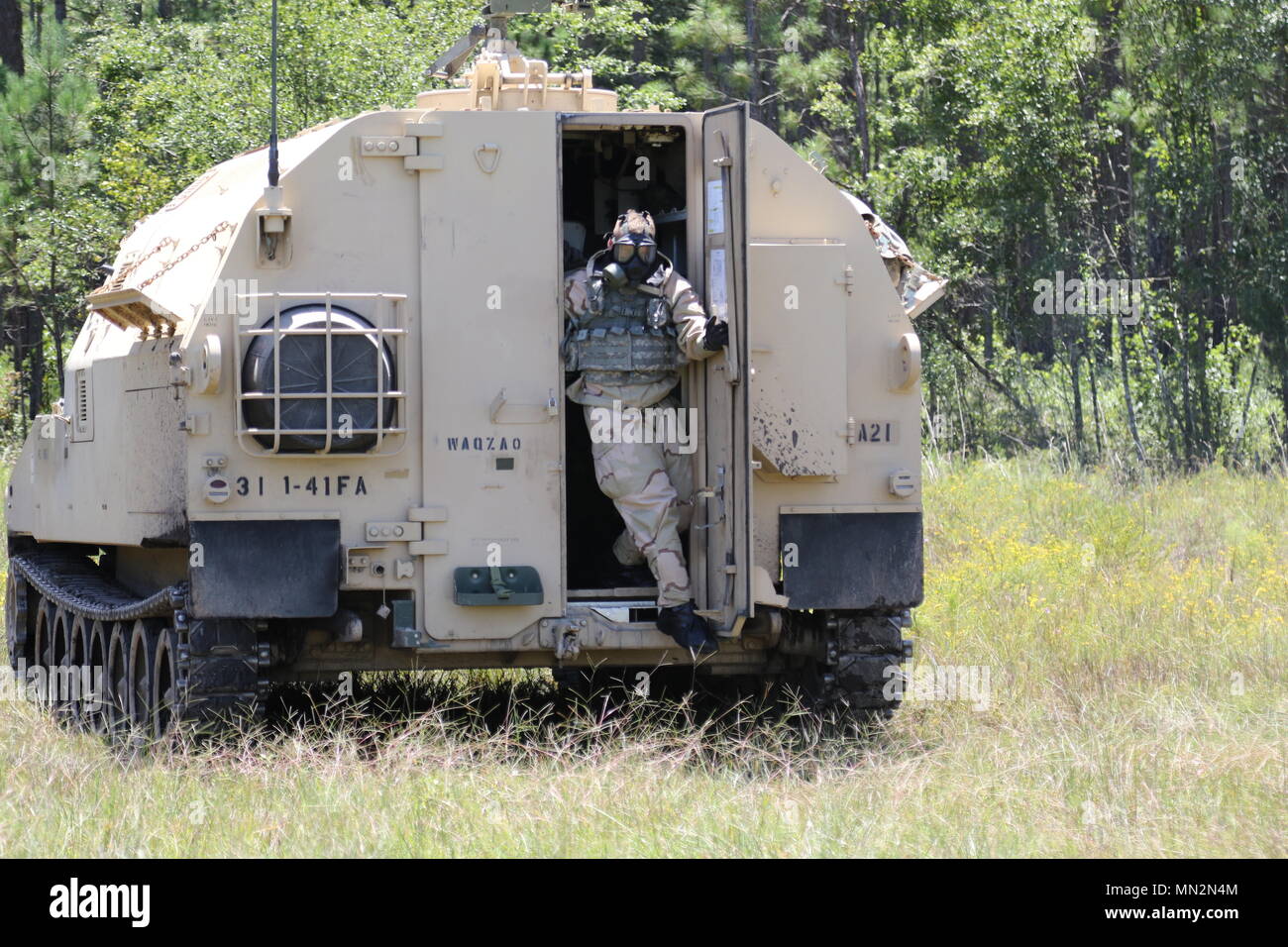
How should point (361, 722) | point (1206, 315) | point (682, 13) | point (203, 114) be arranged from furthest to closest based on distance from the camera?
point (682, 13)
point (1206, 315)
point (203, 114)
point (361, 722)

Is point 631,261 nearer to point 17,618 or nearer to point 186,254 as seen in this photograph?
point 186,254

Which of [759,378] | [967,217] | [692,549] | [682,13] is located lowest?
[692,549]

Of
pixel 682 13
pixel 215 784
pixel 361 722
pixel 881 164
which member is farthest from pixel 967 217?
pixel 215 784

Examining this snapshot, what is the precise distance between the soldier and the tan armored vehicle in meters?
0.11

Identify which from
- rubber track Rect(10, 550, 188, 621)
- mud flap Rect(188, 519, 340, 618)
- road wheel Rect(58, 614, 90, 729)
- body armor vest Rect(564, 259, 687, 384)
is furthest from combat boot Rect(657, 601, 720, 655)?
road wheel Rect(58, 614, 90, 729)

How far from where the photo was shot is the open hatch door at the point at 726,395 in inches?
285

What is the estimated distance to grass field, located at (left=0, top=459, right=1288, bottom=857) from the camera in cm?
578

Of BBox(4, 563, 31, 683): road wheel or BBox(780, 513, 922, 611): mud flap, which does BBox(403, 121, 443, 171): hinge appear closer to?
BBox(780, 513, 922, 611): mud flap

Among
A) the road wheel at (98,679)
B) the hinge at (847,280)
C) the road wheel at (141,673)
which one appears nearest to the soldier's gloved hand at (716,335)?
the hinge at (847,280)

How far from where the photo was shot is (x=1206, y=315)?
20000 millimetres

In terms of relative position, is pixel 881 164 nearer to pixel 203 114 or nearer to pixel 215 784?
pixel 203 114

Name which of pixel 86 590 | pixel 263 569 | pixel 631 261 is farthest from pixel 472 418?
pixel 86 590

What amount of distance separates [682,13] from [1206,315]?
39.7ft

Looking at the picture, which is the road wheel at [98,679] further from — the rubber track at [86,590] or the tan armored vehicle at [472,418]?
the tan armored vehicle at [472,418]
